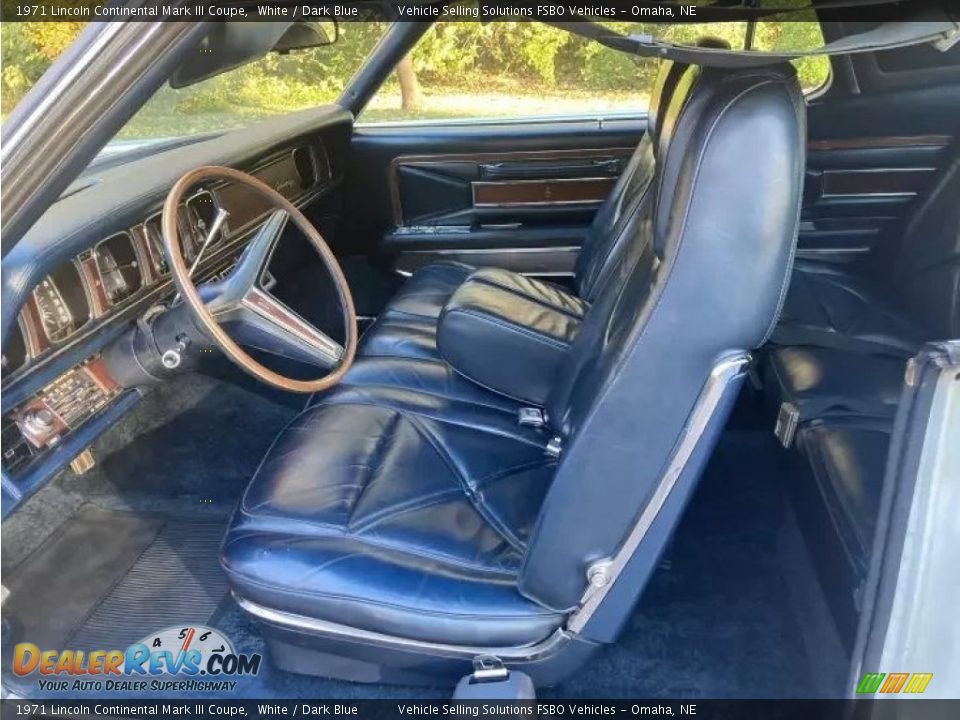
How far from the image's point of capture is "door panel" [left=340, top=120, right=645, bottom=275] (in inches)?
101

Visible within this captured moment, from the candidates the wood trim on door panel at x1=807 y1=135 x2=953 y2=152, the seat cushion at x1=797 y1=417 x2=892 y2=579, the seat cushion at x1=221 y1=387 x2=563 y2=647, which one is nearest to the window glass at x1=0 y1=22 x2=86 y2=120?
the seat cushion at x1=221 y1=387 x2=563 y2=647

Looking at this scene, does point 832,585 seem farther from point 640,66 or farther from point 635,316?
point 640,66

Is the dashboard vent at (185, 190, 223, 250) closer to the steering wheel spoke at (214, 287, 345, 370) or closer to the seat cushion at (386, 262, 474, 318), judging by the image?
the steering wheel spoke at (214, 287, 345, 370)

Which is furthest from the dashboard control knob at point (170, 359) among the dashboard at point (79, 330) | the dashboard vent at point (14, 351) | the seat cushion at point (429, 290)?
the seat cushion at point (429, 290)

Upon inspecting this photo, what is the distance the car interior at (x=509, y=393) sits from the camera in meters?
1.07

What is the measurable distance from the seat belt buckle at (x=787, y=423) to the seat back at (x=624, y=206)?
1.49ft

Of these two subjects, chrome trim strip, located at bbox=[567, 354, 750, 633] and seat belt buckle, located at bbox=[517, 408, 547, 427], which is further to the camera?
seat belt buckle, located at bbox=[517, 408, 547, 427]

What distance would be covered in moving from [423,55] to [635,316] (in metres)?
1.69

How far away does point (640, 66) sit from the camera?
2154 millimetres

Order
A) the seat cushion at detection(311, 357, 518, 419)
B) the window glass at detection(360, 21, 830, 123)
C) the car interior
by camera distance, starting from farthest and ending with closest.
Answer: the window glass at detection(360, 21, 830, 123) → the seat cushion at detection(311, 357, 518, 419) → the car interior

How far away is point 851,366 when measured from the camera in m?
1.87

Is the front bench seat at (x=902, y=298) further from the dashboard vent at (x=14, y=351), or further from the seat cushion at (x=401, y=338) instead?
the dashboard vent at (x=14, y=351)

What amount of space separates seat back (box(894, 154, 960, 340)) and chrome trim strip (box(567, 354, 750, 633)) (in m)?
1.14

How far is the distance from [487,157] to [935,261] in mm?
1262
